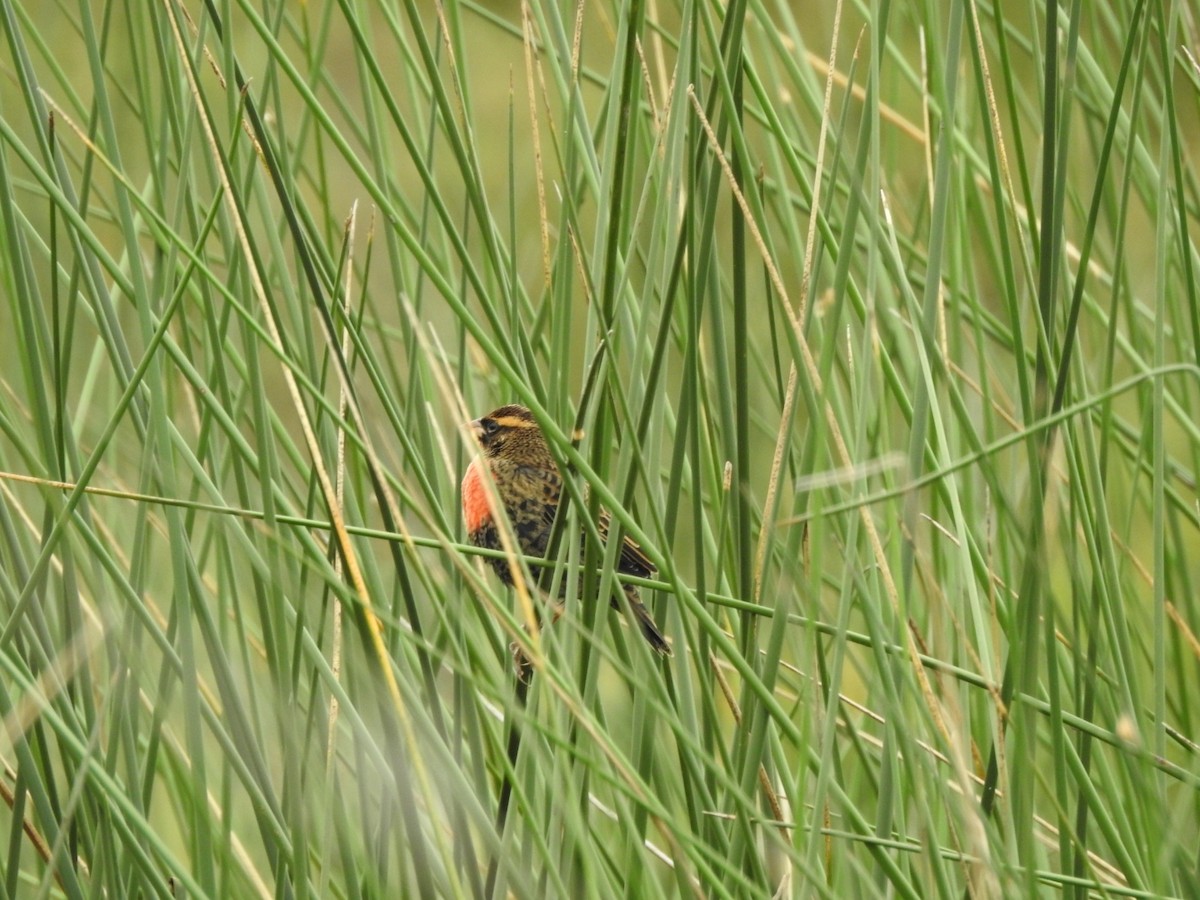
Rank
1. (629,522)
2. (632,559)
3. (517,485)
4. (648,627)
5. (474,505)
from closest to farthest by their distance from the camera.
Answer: (629,522) < (648,627) < (632,559) < (474,505) < (517,485)

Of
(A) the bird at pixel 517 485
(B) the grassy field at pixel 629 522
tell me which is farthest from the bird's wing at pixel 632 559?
(B) the grassy field at pixel 629 522

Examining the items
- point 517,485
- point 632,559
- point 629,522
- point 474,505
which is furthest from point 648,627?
point 629,522

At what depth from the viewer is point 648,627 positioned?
6.47 feet

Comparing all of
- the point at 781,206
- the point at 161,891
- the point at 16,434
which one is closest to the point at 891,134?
the point at 781,206

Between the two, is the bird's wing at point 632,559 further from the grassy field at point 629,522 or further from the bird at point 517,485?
the grassy field at point 629,522

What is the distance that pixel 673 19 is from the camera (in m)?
9.02

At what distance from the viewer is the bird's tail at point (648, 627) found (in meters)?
1.80

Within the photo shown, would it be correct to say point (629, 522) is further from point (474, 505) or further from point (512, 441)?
point (512, 441)

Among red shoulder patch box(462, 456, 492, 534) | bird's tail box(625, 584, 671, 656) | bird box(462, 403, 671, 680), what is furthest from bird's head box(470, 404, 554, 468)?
bird's tail box(625, 584, 671, 656)

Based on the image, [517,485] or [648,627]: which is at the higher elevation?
[517,485]

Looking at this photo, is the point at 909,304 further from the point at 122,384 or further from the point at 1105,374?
the point at 122,384

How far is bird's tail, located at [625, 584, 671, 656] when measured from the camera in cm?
180

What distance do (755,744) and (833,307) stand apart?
0.39m

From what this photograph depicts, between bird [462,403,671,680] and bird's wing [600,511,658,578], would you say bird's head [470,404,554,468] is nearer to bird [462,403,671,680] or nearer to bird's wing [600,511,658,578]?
bird [462,403,671,680]
